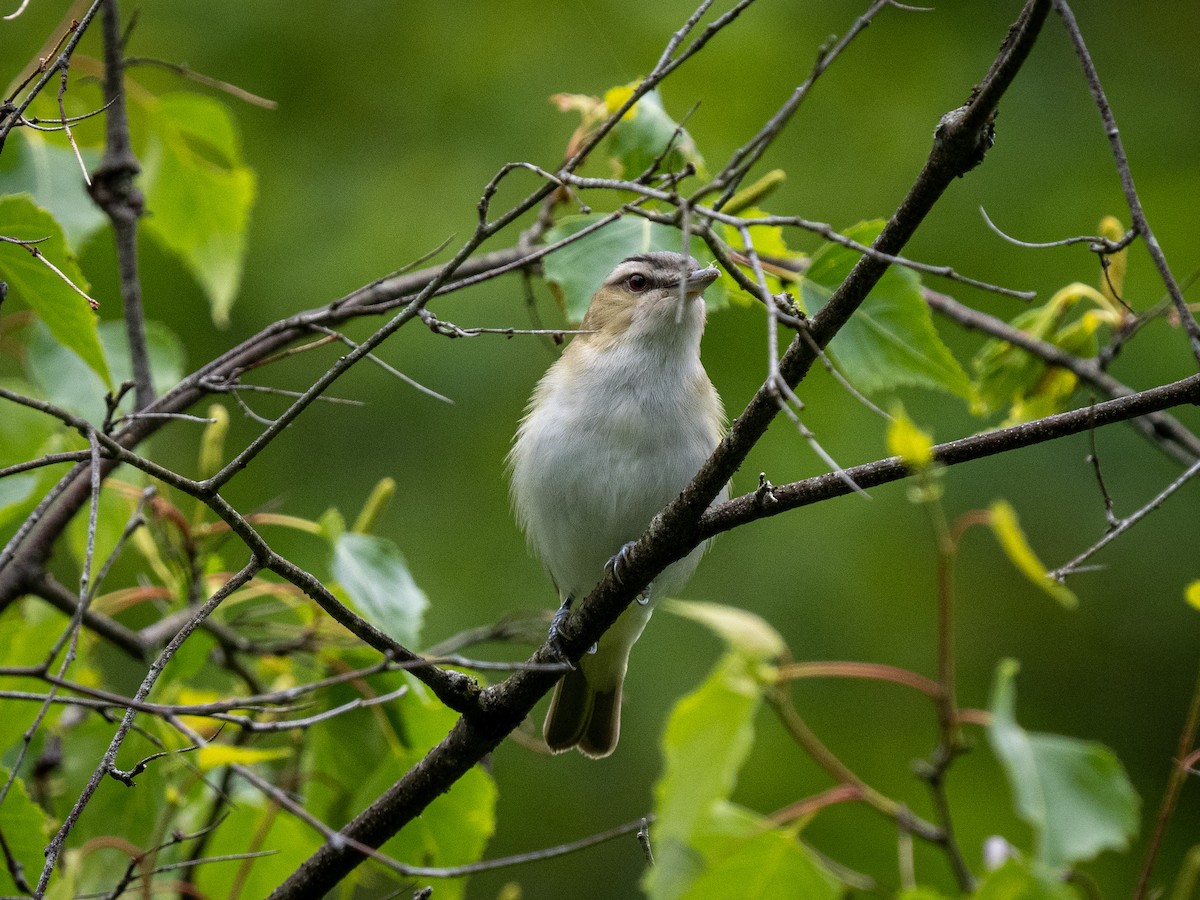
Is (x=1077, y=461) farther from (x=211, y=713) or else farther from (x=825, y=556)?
Result: (x=211, y=713)

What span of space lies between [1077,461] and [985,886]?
5493mm

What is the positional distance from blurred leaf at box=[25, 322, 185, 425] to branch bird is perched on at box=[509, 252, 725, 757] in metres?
1.23

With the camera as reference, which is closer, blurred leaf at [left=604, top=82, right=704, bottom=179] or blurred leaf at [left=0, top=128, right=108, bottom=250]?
blurred leaf at [left=604, top=82, right=704, bottom=179]

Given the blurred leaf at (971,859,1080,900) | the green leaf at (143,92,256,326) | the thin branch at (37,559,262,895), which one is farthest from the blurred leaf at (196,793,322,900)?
the blurred leaf at (971,859,1080,900)

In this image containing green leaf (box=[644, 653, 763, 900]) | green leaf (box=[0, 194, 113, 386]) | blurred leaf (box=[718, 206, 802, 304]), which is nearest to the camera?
green leaf (box=[644, 653, 763, 900])

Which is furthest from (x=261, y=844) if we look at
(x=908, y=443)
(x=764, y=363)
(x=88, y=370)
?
(x=764, y=363)

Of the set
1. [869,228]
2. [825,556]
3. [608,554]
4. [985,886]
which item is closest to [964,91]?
[825,556]

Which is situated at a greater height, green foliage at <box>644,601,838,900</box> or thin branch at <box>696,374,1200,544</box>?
thin branch at <box>696,374,1200,544</box>

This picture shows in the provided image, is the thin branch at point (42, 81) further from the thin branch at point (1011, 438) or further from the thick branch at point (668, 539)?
the thin branch at point (1011, 438)

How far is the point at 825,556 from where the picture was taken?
6.95 m

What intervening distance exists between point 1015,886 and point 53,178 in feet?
9.83

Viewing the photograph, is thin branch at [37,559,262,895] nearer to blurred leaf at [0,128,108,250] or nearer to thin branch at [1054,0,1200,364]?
thin branch at [1054,0,1200,364]

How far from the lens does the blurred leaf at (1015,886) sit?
179 centimetres

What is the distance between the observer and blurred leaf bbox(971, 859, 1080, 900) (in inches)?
70.4
